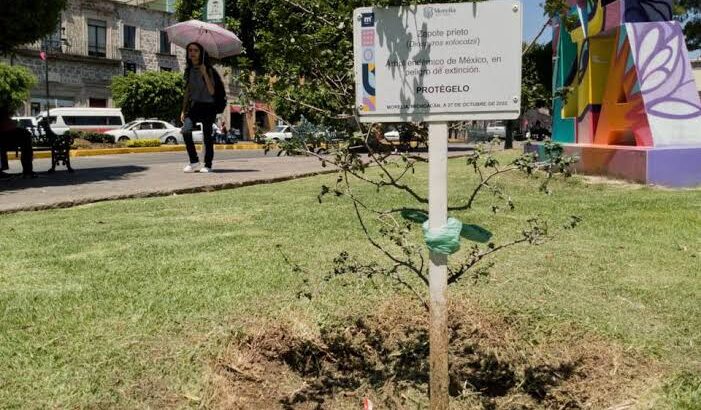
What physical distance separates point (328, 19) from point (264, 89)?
379mm

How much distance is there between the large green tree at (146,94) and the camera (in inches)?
1607

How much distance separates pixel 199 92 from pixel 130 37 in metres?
40.2

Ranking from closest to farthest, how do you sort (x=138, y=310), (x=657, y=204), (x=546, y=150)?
(x=546, y=150), (x=138, y=310), (x=657, y=204)

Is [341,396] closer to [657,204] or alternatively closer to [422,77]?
[422,77]

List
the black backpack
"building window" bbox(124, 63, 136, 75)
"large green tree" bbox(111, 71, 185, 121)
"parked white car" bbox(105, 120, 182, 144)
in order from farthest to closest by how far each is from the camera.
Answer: "building window" bbox(124, 63, 136, 75)
"large green tree" bbox(111, 71, 185, 121)
"parked white car" bbox(105, 120, 182, 144)
the black backpack

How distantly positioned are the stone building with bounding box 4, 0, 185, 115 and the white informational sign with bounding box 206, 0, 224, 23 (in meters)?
30.5

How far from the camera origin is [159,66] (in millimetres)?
47375

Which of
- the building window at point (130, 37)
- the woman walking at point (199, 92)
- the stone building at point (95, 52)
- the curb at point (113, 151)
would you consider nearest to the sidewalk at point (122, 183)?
the woman walking at point (199, 92)

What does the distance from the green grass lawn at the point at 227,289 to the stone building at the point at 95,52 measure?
39593mm

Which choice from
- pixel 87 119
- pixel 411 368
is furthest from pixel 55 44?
pixel 411 368

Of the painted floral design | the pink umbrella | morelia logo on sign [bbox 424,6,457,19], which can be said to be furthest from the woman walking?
morelia logo on sign [bbox 424,6,457,19]

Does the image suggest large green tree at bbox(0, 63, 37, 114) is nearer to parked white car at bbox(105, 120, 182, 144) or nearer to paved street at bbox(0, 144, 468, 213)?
parked white car at bbox(105, 120, 182, 144)

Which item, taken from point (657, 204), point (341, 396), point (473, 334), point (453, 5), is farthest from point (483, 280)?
point (657, 204)

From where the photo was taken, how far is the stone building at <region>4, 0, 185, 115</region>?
136ft
